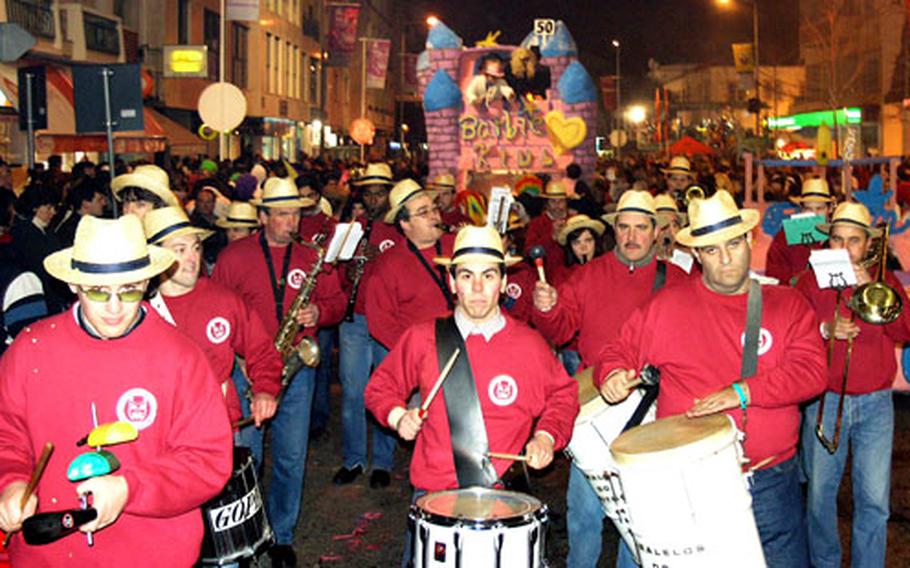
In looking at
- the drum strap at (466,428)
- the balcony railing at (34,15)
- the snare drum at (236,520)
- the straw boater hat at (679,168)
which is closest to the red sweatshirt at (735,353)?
the drum strap at (466,428)

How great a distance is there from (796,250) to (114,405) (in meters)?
6.92

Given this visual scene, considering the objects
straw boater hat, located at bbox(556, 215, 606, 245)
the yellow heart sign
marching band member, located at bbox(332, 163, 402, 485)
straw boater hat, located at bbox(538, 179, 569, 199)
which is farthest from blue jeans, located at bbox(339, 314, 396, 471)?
the yellow heart sign

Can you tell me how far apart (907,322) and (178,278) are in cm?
405

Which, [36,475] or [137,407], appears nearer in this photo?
[36,475]

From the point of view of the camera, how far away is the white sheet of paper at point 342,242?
8.08 meters

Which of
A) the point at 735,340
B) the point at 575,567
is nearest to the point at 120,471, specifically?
the point at 735,340

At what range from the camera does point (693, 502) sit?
4.60m

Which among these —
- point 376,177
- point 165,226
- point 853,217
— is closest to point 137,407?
point 165,226

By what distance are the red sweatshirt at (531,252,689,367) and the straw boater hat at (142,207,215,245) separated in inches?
83.5

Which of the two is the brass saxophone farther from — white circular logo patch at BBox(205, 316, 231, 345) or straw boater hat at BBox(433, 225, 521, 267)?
straw boater hat at BBox(433, 225, 521, 267)

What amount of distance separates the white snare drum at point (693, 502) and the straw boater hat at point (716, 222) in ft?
3.84

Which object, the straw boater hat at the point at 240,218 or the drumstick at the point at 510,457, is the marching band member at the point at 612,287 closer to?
the drumstick at the point at 510,457

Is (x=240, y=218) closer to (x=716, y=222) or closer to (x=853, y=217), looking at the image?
(x=853, y=217)

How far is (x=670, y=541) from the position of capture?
466cm
